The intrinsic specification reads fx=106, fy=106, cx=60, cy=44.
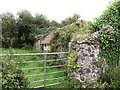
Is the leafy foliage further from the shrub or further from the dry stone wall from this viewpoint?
the shrub

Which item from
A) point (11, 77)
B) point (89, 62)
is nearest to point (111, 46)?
point (89, 62)

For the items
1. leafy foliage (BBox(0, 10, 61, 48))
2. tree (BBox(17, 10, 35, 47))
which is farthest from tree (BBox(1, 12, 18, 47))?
tree (BBox(17, 10, 35, 47))

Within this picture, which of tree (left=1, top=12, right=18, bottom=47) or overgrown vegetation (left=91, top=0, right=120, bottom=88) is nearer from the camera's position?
overgrown vegetation (left=91, top=0, right=120, bottom=88)

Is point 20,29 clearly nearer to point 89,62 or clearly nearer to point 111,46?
point 89,62

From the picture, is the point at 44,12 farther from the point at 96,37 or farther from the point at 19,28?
the point at 96,37

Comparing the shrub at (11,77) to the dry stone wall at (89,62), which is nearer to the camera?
the shrub at (11,77)

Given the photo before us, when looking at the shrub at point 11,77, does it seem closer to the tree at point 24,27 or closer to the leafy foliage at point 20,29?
the leafy foliage at point 20,29

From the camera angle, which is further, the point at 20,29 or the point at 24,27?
the point at 20,29

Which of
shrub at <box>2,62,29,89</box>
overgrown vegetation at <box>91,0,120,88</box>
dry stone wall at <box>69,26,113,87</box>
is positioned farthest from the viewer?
dry stone wall at <box>69,26,113,87</box>

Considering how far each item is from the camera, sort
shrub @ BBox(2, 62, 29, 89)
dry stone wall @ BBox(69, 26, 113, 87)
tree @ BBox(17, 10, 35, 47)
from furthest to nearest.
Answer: tree @ BBox(17, 10, 35, 47), dry stone wall @ BBox(69, 26, 113, 87), shrub @ BBox(2, 62, 29, 89)

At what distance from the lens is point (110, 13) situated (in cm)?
468

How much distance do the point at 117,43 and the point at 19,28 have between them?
16349 mm

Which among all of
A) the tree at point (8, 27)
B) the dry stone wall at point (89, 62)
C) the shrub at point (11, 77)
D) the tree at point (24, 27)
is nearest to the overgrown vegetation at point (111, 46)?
the dry stone wall at point (89, 62)

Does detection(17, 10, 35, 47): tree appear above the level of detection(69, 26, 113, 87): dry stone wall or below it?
above
